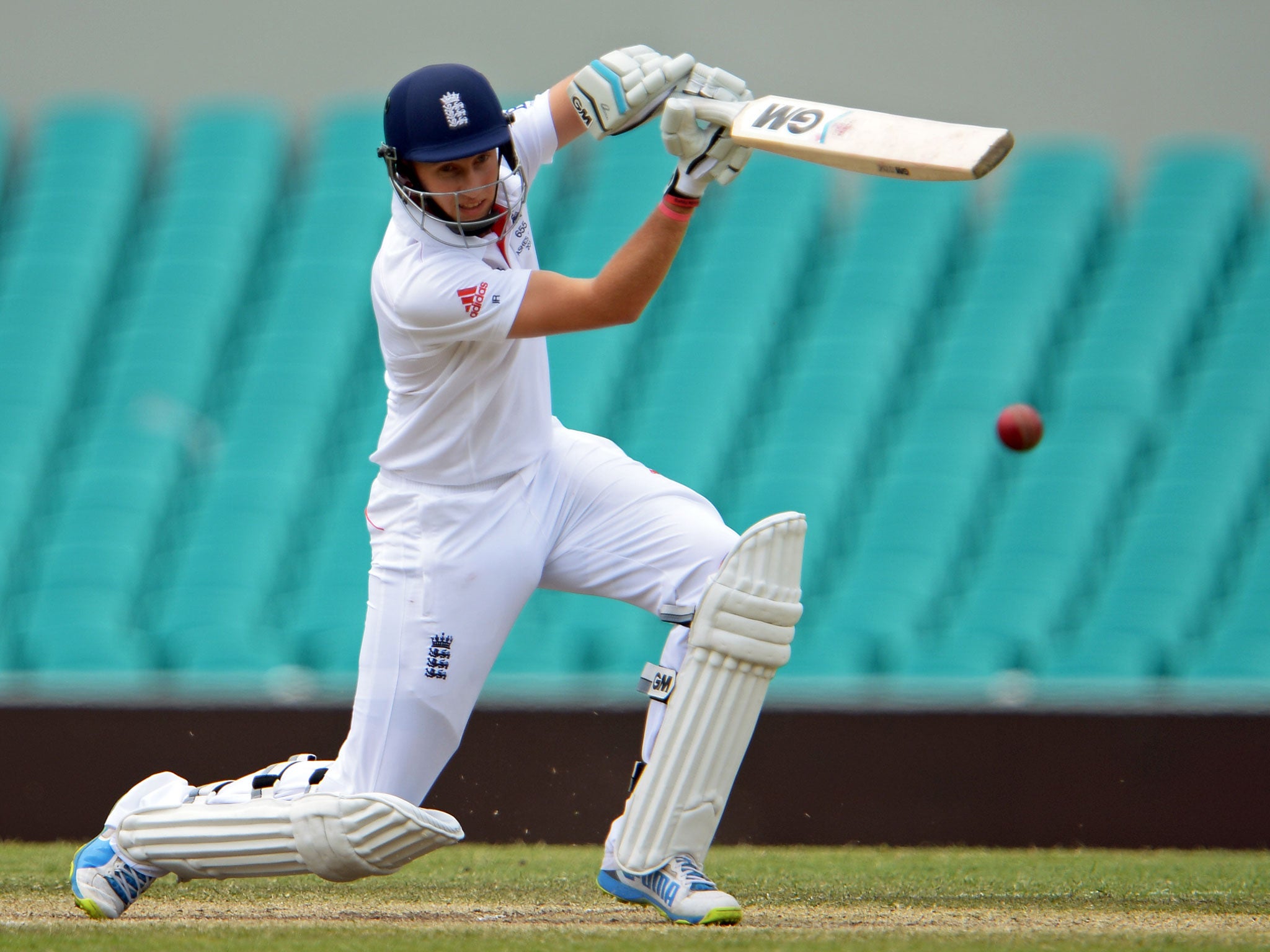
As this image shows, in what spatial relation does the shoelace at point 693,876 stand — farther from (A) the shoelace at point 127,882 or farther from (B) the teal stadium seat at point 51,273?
(B) the teal stadium seat at point 51,273

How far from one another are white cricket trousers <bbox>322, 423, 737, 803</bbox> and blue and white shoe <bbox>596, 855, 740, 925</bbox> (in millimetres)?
222

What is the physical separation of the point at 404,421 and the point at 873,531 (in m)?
2.77

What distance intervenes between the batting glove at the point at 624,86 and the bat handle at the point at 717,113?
139mm

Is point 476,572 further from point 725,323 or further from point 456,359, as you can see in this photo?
point 725,323

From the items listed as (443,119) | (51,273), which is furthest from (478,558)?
(51,273)

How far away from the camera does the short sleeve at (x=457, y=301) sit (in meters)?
2.41

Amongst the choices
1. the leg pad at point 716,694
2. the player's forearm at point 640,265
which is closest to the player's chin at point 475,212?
the player's forearm at point 640,265

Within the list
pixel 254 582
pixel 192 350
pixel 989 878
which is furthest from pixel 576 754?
pixel 192 350

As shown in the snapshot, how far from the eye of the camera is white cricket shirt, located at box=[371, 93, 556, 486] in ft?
7.95

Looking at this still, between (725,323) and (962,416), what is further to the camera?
(725,323)

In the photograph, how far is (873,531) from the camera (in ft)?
16.7

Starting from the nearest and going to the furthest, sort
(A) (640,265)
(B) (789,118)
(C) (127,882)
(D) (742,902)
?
(A) (640,265) → (B) (789,118) → (C) (127,882) → (D) (742,902)

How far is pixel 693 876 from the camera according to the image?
250 cm

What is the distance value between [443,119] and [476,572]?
715 millimetres
